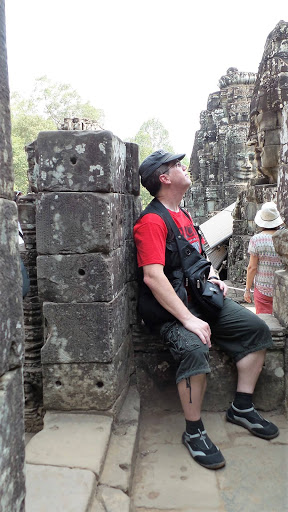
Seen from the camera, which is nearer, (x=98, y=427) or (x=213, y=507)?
(x=213, y=507)

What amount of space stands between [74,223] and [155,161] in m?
0.78

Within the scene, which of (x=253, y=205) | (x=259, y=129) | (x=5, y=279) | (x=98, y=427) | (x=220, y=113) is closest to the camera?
(x=5, y=279)

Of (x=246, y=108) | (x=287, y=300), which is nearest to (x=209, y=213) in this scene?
(x=246, y=108)

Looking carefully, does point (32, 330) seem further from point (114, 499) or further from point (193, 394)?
point (114, 499)

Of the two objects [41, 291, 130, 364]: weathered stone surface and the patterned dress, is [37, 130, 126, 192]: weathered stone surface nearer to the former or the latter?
[41, 291, 130, 364]: weathered stone surface

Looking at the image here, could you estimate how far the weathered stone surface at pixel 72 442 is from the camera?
233 cm

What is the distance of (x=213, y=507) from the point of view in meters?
2.30

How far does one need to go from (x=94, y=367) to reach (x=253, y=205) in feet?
28.8

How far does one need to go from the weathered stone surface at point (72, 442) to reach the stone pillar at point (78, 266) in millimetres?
96

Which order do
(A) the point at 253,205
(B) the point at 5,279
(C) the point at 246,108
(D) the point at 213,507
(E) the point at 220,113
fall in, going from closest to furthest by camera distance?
1. (B) the point at 5,279
2. (D) the point at 213,507
3. (A) the point at 253,205
4. (C) the point at 246,108
5. (E) the point at 220,113

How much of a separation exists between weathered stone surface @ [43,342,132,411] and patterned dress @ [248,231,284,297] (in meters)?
2.56

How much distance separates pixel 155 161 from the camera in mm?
3170

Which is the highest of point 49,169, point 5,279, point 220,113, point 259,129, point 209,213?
point 220,113

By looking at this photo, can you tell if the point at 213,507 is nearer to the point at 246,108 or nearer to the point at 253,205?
the point at 253,205
